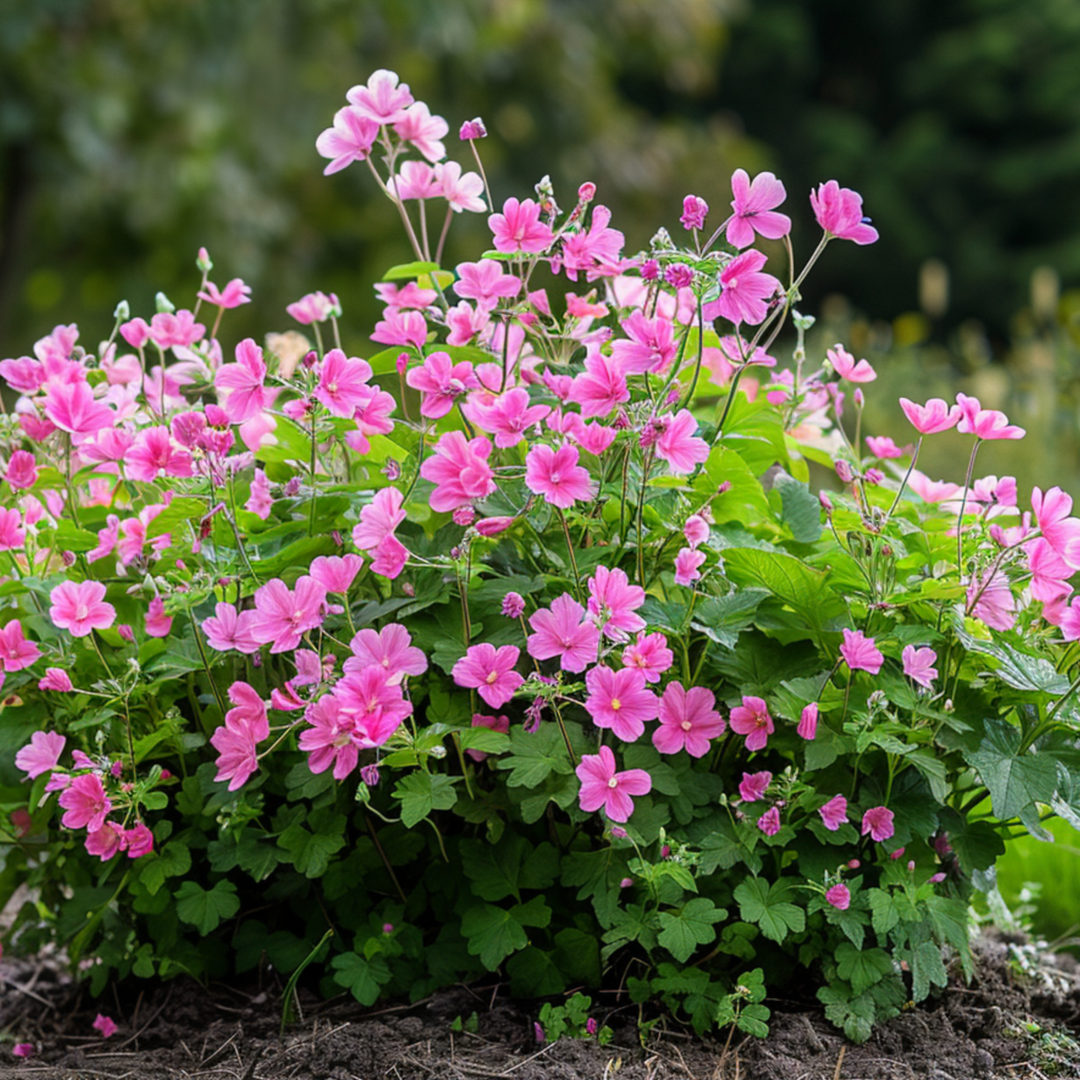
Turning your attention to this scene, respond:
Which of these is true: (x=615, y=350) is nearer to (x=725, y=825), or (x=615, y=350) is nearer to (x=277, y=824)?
(x=725, y=825)

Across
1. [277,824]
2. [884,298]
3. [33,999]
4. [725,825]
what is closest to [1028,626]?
[725,825]

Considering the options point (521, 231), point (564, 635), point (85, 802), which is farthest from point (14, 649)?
point (521, 231)

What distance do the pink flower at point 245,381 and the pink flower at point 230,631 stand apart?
9.2 inches

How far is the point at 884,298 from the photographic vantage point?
19953mm

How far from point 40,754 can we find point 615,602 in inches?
30.1

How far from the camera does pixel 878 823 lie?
148 cm

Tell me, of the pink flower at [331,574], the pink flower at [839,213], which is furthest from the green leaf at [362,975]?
the pink flower at [839,213]

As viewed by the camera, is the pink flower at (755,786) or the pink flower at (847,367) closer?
the pink flower at (755,786)

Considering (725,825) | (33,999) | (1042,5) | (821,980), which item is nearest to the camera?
(725,825)

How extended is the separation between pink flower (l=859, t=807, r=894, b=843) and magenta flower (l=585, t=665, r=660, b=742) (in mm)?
323

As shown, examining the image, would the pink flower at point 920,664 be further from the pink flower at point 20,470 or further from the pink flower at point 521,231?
the pink flower at point 20,470

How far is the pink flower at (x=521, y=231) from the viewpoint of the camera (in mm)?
1478

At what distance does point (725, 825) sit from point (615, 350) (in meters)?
0.61

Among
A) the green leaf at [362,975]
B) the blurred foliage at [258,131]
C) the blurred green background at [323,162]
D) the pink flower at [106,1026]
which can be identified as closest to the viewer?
the green leaf at [362,975]
